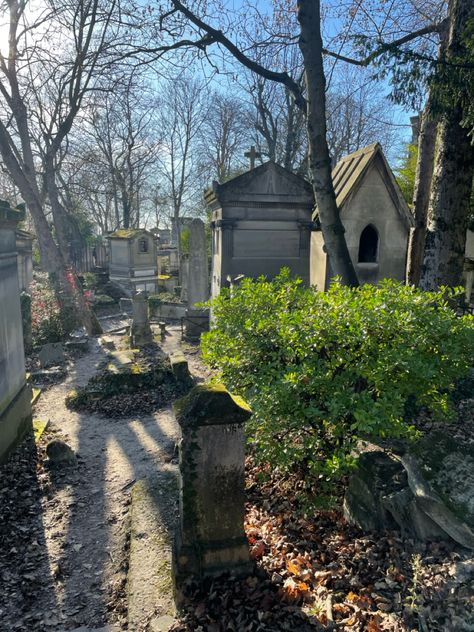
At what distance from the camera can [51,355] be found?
11562mm

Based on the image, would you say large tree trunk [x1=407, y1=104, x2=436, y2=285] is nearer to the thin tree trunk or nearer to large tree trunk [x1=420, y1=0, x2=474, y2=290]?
large tree trunk [x1=420, y1=0, x2=474, y2=290]

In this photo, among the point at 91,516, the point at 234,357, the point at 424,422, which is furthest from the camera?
the point at 424,422

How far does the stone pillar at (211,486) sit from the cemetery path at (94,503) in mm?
759

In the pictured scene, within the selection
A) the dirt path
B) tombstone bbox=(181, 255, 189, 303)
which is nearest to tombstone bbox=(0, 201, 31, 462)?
the dirt path

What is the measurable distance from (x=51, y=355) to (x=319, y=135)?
8.85 meters

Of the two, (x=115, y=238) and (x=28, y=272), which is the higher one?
(x=115, y=238)

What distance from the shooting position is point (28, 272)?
24594mm

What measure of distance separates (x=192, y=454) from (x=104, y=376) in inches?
249

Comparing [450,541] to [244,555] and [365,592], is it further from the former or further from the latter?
[244,555]

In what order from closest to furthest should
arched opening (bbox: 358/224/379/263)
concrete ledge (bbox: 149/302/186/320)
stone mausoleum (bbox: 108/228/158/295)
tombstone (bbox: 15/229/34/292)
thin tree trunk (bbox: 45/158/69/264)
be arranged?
1. arched opening (bbox: 358/224/379/263)
2. thin tree trunk (bbox: 45/158/69/264)
3. concrete ledge (bbox: 149/302/186/320)
4. tombstone (bbox: 15/229/34/292)
5. stone mausoleum (bbox: 108/228/158/295)

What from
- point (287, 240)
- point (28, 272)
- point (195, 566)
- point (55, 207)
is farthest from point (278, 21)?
point (28, 272)

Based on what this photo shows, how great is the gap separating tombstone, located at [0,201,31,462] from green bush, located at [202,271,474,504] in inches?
138

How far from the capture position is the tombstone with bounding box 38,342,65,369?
1142 centimetres

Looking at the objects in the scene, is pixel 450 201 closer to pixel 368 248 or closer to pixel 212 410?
pixel 368 248
